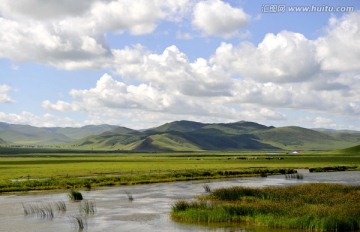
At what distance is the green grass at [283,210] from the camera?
35309 mm

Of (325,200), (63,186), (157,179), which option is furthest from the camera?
(157,179)

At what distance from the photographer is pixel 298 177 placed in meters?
88.6

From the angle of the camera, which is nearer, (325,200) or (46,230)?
(46,230)

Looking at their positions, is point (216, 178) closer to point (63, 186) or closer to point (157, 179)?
point (157, 179)

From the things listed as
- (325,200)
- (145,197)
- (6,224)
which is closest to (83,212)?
(6,224)

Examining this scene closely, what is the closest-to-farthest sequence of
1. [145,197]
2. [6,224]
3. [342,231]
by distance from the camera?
[342,231] → [6,224] → [145,197]

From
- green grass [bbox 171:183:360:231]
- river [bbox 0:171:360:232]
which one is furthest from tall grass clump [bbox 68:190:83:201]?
green grass [bbox 171:183:360:231]

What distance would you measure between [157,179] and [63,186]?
62.8 ft

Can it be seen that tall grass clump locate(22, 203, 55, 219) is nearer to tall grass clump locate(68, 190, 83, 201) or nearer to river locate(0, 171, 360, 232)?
river locate(0, 171, 360, 232)

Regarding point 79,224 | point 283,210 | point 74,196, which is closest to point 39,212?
point 74,196

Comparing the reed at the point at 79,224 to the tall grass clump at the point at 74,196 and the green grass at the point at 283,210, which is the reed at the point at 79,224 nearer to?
the green grass at the point at 283,210

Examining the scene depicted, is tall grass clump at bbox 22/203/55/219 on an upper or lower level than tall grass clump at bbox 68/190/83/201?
lower

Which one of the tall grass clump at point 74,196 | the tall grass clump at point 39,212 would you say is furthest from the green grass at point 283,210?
the tall grass clump at point 74,196

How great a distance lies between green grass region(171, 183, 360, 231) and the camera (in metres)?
35.3
